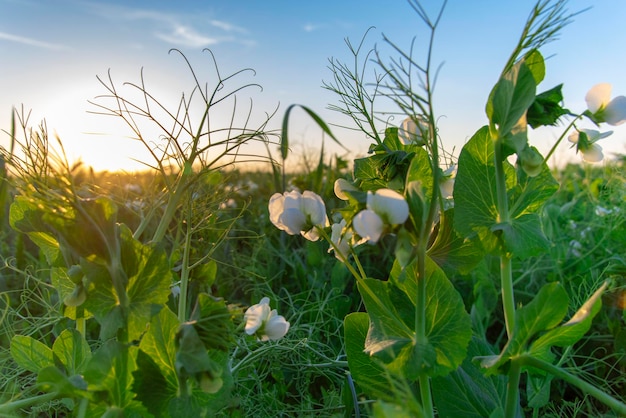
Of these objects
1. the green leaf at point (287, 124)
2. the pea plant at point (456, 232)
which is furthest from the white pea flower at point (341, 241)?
the green leaf at point (287, 124)

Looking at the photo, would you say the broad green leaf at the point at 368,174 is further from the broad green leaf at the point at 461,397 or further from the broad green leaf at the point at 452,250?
the broad green leaf at the point at 461,397

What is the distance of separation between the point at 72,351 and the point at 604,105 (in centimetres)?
78

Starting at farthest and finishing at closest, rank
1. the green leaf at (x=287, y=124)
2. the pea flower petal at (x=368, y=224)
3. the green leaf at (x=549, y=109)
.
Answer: the green leaf at (x=287, y=124)
the green leaf at (x=549, y=109)
the pea flower petal at (x=368, y=224)

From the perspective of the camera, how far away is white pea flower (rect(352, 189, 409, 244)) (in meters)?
0.60

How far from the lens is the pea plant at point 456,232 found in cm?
65

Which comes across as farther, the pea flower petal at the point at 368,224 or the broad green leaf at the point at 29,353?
the broad green leaf at the point at 29,353

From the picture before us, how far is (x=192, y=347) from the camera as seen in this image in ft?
1.98

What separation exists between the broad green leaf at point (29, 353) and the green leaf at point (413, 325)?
45 centimetres

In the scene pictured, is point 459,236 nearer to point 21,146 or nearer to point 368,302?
point 368,302

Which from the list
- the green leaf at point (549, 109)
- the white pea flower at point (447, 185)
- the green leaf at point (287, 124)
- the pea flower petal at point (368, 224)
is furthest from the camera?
the green leaf at point (287, 124)

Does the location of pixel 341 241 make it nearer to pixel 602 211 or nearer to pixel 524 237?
pixel 524 237

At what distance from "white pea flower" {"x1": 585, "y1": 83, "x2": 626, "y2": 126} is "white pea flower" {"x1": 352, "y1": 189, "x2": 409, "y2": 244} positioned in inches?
12.9

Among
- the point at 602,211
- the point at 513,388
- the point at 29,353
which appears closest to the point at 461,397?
the point at 513,388

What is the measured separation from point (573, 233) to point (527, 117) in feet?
3.88
